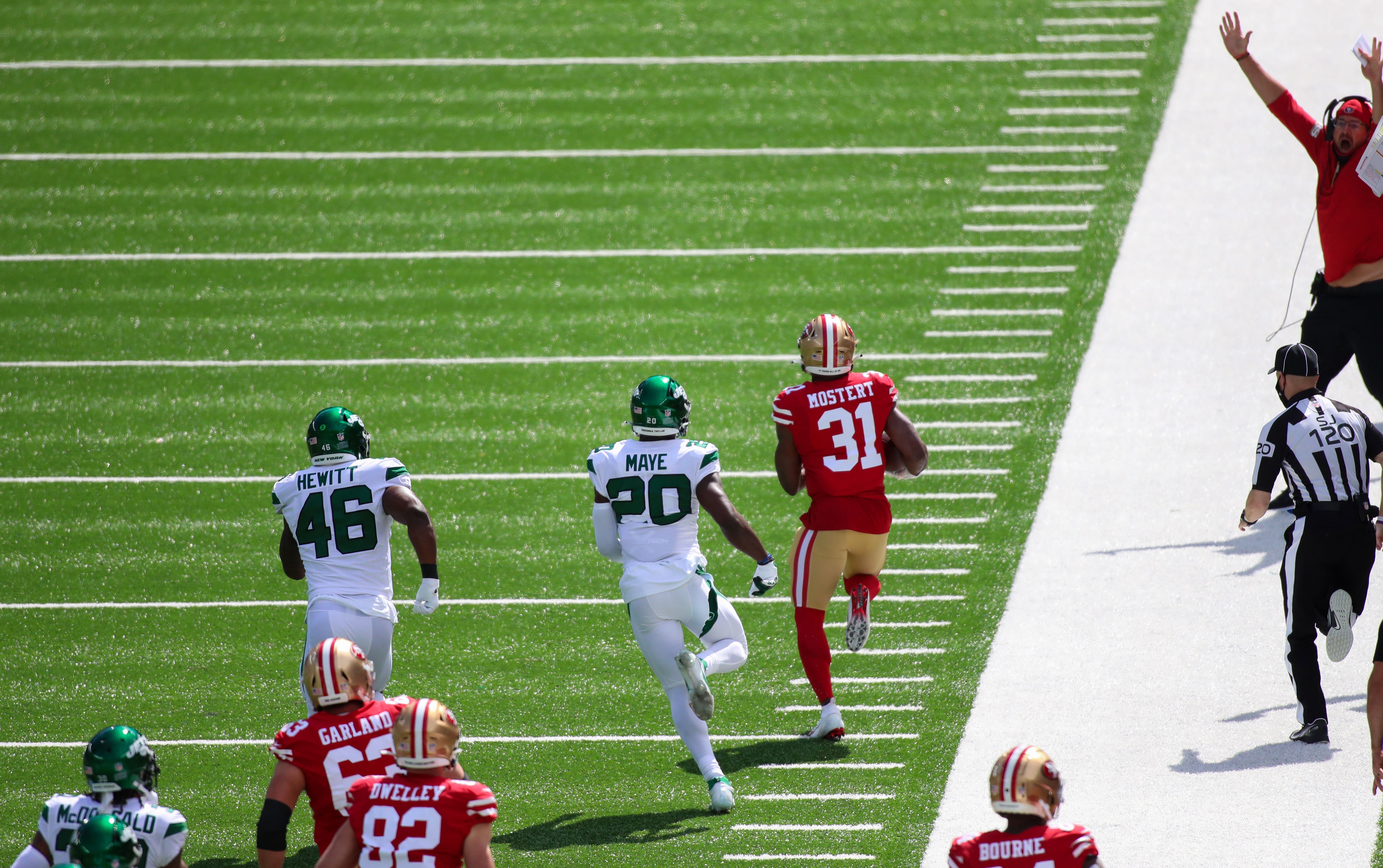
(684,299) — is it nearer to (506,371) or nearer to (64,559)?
(506,371)

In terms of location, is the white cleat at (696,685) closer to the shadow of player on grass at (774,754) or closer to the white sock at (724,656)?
the white sock at (724,656)

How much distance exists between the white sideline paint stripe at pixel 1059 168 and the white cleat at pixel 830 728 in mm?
6702

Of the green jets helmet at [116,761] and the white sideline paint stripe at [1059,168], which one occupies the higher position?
the white sideline paint stripe at [1059,168]

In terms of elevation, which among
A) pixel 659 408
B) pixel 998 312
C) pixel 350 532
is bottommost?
pixel 350 532

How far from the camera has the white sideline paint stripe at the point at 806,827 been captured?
634cm

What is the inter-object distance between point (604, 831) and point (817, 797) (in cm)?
91

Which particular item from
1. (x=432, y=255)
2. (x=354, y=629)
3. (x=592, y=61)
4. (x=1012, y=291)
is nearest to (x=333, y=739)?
(x=354, y=629)

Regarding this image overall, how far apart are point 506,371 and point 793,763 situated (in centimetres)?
493

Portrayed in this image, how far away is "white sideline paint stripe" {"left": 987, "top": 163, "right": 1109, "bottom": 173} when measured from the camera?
12.6m

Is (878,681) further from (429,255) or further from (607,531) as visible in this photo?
(429,255)

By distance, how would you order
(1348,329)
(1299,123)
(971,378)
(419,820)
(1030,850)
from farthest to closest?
(971,378)
(1348,329)
(1299,123)
(419,820)
(1030,850)

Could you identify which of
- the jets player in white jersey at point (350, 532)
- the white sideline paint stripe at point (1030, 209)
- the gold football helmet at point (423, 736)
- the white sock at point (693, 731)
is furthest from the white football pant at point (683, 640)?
the white sideline paint stripe at point (1030, 209)

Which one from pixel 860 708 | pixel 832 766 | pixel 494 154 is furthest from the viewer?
pixel 494 154

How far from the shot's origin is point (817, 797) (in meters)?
6.65
